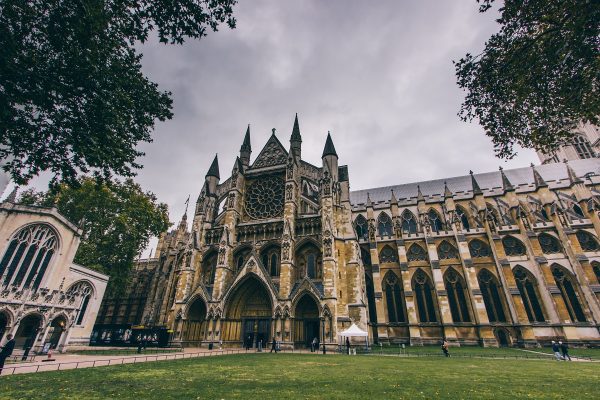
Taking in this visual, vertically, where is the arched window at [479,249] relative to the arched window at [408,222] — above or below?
below

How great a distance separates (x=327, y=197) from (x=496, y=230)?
19.5 m

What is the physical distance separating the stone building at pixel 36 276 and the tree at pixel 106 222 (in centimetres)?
548

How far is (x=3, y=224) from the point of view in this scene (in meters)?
17.1

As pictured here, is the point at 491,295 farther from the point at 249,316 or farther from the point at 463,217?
the point at 249,316

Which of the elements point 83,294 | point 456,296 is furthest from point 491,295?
point 83,294

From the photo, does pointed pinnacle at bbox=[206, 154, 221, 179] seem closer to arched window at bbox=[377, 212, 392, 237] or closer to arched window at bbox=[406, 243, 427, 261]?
arched window at bbox=[377, 212, 392, 237]

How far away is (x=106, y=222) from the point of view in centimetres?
2662

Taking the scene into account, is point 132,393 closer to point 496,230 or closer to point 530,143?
point 530,143

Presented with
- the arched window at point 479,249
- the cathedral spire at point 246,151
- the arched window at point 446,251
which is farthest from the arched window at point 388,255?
the cathedral spire at point 246,151

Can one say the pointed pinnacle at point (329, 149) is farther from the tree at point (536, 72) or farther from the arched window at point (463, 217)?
the tree at point (536, 72)

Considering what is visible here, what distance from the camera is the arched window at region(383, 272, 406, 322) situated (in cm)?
2886

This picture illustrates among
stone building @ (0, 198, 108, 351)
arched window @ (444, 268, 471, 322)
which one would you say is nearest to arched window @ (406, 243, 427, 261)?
arched window @ (444, 268, 471, 322)

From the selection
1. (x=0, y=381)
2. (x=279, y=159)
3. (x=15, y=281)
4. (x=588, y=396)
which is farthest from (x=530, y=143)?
(x=15, y=281)

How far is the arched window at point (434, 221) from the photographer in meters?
Answer: 32.4
